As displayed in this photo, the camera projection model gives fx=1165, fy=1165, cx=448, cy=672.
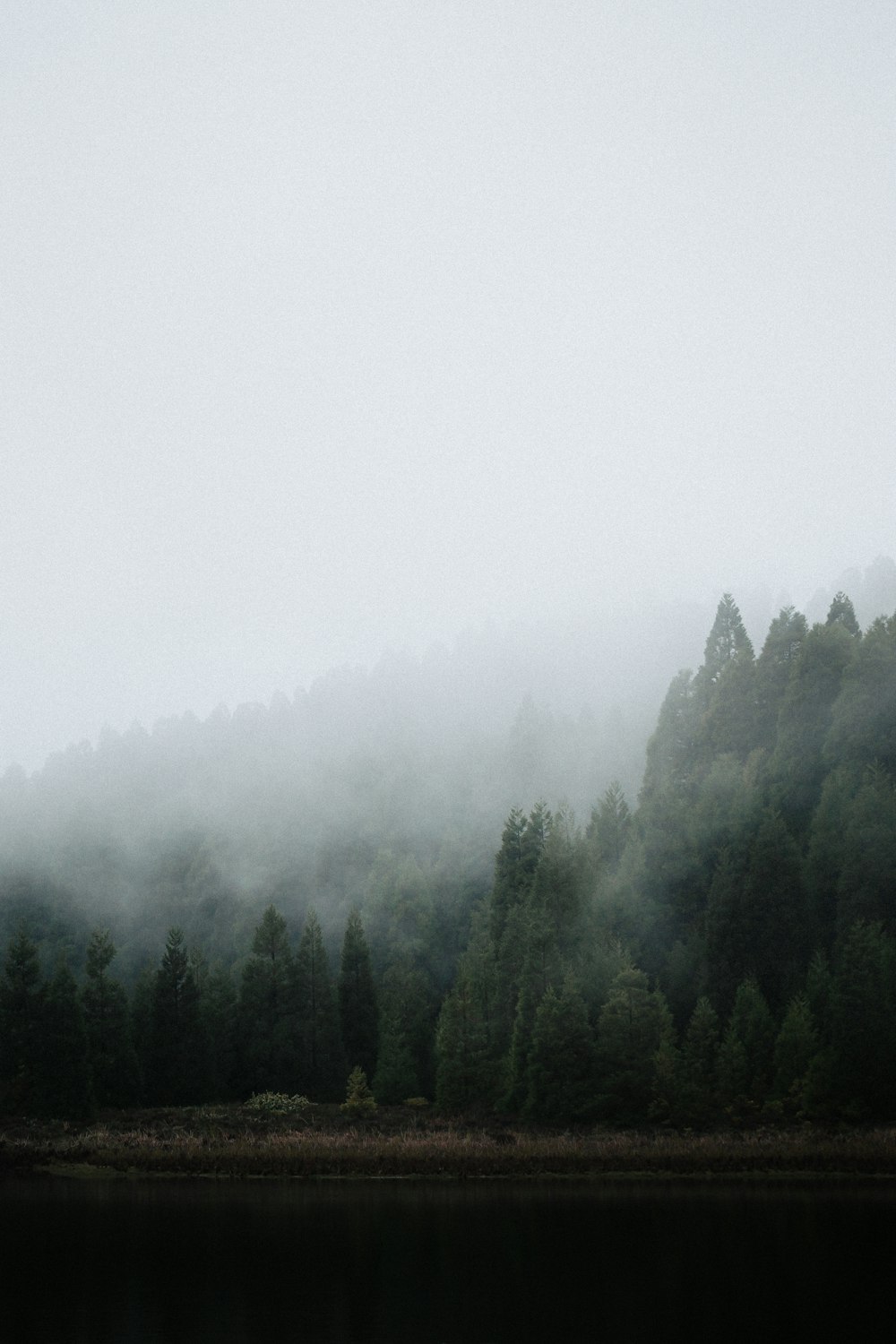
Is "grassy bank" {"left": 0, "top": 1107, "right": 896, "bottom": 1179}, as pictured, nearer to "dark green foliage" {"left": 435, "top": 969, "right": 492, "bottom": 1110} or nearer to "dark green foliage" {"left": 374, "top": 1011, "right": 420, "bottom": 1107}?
"dark green foliage" {"left": 435, "top": 969, "right": 492, "bottom": 1110}

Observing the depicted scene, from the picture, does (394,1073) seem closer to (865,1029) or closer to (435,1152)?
(435,1152)

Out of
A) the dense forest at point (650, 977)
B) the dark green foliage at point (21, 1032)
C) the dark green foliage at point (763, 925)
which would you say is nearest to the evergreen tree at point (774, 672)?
the dense forest at point (650, 977)

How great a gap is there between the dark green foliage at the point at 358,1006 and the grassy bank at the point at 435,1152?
128ft

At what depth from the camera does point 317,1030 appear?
10900 centimetres

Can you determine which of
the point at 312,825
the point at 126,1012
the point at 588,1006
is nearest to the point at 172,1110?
the point at 126,1012

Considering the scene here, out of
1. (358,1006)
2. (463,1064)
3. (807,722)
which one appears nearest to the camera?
(463,1064)

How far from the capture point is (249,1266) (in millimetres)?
34281

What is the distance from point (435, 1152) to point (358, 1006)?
51292mm

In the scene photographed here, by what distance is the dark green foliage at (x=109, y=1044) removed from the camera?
3802 inches

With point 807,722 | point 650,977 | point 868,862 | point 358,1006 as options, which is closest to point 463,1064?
point 650,977

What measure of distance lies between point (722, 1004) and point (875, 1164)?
26443mm

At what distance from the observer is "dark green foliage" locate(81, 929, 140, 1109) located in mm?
96562

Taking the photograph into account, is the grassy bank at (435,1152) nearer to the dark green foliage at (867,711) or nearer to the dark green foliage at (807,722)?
the dark green foliage at (807,722)

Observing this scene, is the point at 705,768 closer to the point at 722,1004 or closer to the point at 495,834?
the point at 722,1004
